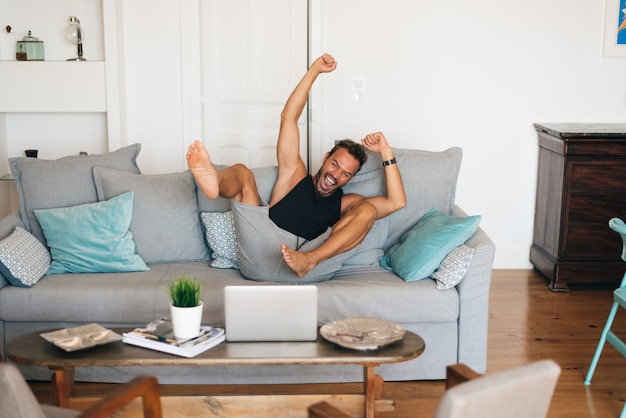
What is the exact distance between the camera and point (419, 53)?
537 centimetres

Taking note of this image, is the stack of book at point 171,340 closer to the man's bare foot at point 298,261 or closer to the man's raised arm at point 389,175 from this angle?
the man's bare foot at point 298,261

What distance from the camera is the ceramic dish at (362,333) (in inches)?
112

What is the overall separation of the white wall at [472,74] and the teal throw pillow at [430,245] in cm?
167

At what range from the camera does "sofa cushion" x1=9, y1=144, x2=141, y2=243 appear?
13.1 ft

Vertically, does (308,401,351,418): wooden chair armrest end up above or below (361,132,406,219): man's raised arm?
below

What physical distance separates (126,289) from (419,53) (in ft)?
8.66

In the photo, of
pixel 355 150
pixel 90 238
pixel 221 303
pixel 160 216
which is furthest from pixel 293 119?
pixel 90 238

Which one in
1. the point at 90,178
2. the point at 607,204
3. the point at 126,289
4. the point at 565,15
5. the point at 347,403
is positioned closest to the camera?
the point at 347,403

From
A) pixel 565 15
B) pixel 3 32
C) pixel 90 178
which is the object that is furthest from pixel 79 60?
→ pixel 565 15

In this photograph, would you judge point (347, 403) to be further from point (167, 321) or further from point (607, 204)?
point (607, 204)

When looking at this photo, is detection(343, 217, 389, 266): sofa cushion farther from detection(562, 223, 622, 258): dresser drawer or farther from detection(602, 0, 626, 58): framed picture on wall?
detection(602, 0, 626, 58): framed picture on wall

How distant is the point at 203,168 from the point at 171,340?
82cm

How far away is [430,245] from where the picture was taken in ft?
12.2

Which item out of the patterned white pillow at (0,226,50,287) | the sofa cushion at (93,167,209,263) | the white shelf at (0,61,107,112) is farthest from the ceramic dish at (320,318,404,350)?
the white shelf at (0,61,107,112)
